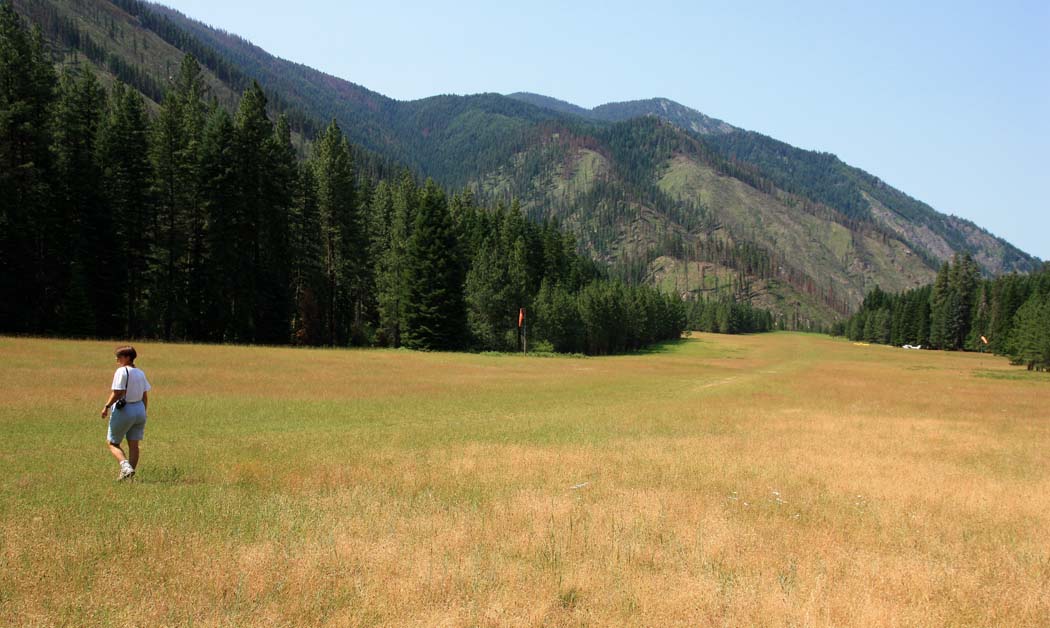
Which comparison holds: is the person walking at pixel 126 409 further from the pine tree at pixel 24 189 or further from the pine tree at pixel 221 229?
the pine tree at pixel 221 229

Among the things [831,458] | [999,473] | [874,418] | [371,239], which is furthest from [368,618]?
[371,239]

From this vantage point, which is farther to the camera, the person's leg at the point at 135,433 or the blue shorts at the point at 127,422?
the person's leg at the point at 135,433

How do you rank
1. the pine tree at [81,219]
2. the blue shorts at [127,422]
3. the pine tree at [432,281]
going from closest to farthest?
the blue shorts at [127,422], the pine tree at [81,219], the pine tree at [432,281]

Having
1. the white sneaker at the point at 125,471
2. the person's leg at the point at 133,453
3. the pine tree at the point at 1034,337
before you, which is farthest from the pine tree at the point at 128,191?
the pine tree at the point at 1034,337

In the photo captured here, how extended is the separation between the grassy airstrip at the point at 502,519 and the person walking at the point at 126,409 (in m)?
0.70

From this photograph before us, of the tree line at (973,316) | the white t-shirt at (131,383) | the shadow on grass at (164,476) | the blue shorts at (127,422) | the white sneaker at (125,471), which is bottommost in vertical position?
the shadow on grass at (164,476)

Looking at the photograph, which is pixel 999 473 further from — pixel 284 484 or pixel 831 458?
pixel 284 484

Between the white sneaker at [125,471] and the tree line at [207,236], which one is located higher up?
the tree line at [207,236]

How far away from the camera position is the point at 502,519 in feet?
35.0

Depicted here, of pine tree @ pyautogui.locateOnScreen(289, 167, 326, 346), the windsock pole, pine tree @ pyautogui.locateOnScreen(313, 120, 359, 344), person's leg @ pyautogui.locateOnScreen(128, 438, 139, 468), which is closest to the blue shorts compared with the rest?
person's leg @ pyautogui.locateOnScreen(128, 438, 139, 468)

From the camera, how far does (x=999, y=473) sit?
17.4 meters

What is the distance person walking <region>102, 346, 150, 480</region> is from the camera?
12.1 metres

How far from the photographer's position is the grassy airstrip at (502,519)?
7.22m

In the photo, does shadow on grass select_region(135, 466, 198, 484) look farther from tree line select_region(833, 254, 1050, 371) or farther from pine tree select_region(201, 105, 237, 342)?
tree line select_region(833, 254, 1050, 371)
